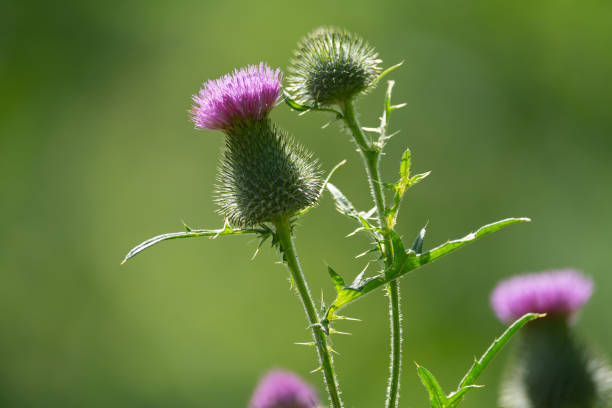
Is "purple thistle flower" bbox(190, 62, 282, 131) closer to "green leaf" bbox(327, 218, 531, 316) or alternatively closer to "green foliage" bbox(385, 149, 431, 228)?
"green foliage" bbox(385, 149, 431, 228)

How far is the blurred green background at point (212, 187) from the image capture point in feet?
34.2

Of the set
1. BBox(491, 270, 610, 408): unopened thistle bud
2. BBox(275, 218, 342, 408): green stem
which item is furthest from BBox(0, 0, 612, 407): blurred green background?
BBox(275, 218, 342, 408): green stem

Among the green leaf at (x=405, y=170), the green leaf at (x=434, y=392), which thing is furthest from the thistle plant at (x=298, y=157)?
the green leaf at (x=434, y=392)

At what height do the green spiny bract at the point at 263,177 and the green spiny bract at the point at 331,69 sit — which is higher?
the green spiny bract at the point at 331,69

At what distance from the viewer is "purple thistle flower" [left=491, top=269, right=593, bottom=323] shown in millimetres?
3547

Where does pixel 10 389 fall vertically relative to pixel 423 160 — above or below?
below

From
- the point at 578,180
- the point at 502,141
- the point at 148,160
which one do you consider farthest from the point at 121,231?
the point at 578,180

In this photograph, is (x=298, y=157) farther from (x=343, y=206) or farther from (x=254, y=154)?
(x=343, y=206)

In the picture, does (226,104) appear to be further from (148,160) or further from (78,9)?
(78,9)

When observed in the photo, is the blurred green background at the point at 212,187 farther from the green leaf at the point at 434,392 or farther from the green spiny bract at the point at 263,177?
the green leaf at the point at 434,392

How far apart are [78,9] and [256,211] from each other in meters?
11.9

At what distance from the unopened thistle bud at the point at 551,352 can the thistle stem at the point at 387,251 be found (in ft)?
3.71

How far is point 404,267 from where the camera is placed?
223 cm

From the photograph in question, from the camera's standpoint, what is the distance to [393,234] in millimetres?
2281
